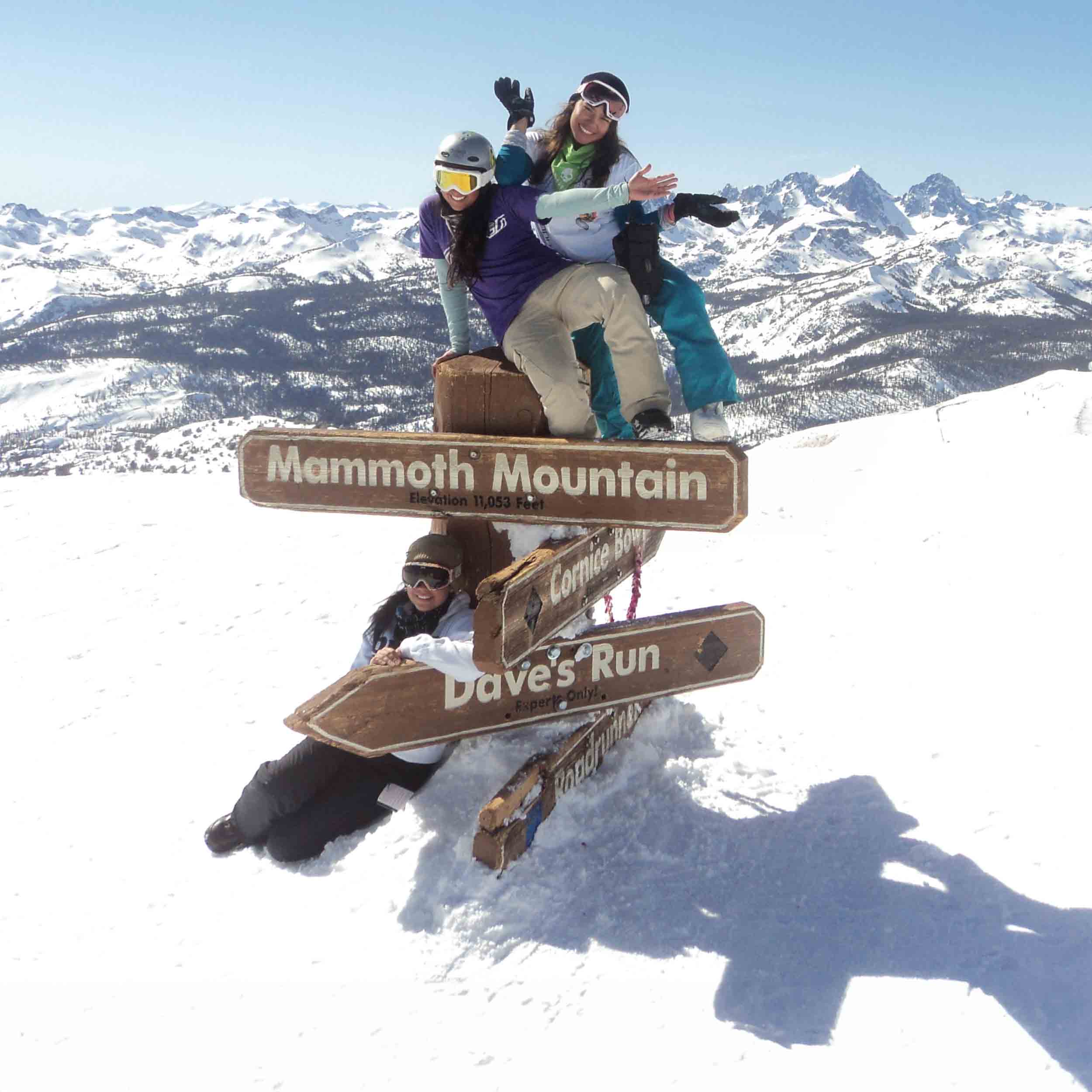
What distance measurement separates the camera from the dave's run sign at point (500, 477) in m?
4.17

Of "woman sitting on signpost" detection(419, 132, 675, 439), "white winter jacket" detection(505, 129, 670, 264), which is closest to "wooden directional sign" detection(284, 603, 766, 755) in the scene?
"woman sitting on signpost" detection(419, 132, 675, 439)

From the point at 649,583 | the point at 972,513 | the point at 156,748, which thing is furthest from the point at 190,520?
the point at 972,513

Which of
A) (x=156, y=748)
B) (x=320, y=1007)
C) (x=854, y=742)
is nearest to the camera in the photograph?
(x=320, y=1007)

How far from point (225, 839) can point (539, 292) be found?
148 inches

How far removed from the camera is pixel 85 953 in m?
4.38

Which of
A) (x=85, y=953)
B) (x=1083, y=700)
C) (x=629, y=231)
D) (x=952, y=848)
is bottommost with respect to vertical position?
(x=85, y=953)

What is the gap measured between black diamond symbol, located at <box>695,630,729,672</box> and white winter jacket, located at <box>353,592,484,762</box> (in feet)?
4.25

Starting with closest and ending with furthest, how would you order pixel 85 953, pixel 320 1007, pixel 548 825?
pixel 320 1007, pixel 85 953, pixel 548 825

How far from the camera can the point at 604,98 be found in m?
4.50

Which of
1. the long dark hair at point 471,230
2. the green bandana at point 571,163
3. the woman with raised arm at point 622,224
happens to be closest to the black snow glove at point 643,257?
the woman with raised arm at point 622,224

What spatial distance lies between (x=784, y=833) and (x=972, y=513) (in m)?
6.43

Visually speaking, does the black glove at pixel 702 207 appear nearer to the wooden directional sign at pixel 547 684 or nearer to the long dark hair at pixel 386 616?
the wooden directional sign at pixel 547 684

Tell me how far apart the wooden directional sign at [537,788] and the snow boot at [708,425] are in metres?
1.60

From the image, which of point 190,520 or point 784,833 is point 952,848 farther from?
point 190,520
